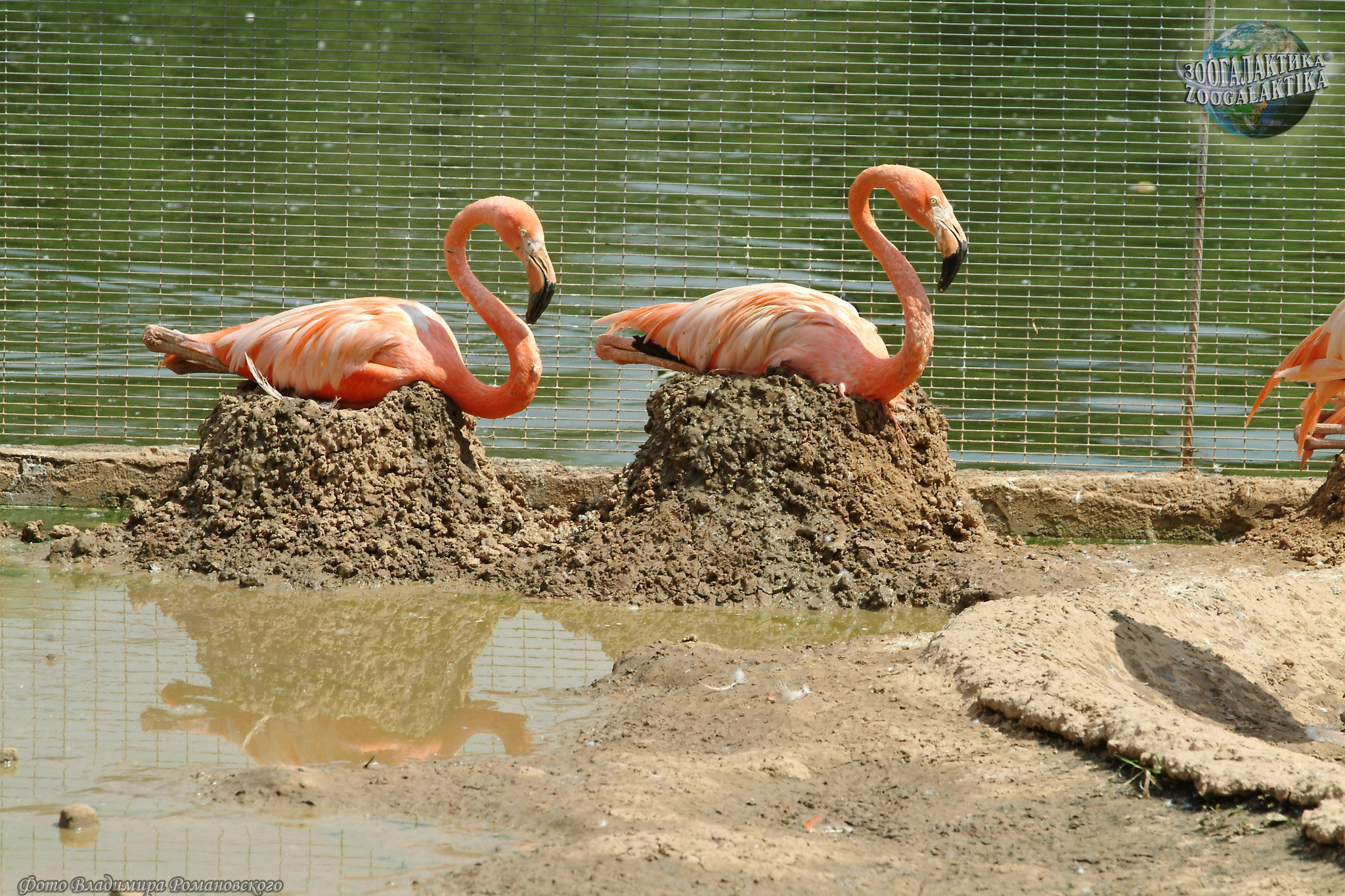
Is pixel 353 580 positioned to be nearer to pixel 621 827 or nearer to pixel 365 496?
pixel 365 496

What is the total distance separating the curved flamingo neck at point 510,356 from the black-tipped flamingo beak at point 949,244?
176 cm

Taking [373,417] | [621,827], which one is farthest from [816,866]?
[373,417]

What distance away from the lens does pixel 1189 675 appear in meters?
3.46

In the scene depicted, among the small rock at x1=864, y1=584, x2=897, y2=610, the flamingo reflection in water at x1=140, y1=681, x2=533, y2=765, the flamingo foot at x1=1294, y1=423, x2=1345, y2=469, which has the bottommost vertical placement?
the small rock at x1=864, y1=584, x2=897, y2=610

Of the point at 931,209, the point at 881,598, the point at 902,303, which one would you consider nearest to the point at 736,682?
the point at 881,598

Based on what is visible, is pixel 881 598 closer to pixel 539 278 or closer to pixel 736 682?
pixel 736 682

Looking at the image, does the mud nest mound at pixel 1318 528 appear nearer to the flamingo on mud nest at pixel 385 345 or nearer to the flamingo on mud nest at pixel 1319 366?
the flamingo on mud nest at pixel 1319 366

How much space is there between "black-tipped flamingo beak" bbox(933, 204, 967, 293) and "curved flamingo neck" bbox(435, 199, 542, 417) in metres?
1.76

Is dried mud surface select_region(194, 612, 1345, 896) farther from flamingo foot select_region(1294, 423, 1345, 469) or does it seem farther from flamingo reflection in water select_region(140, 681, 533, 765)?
flamingo foot select_region(1294, 423, 1345, 469)

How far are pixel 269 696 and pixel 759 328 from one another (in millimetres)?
2651

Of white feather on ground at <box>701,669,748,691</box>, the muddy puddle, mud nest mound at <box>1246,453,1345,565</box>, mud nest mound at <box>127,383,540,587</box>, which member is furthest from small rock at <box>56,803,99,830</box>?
mud nest mound at <box>1246,453,1345,565</box>

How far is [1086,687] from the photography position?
2965mm

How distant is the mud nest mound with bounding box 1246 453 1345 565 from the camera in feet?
17.1

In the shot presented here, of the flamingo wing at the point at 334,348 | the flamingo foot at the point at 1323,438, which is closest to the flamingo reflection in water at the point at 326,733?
the flamingo wing at the point at 334,348
